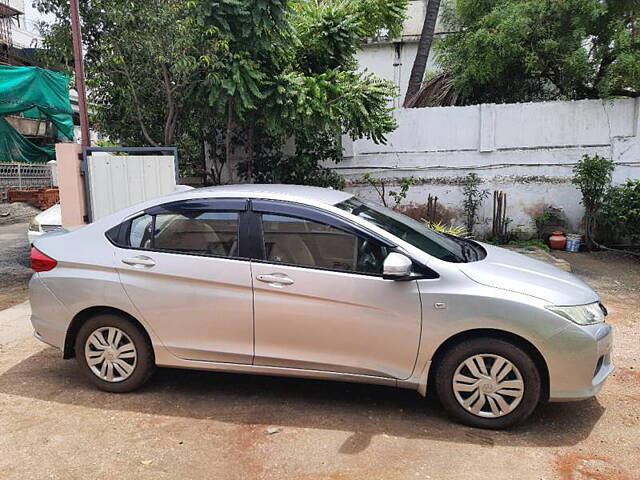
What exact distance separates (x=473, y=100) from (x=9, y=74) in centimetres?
1111

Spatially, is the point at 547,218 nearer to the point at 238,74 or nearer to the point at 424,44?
the point at 424,44

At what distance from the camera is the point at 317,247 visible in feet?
11.8

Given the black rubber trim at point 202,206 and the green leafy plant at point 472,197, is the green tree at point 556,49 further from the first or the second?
the black rubber trim at point 202,206

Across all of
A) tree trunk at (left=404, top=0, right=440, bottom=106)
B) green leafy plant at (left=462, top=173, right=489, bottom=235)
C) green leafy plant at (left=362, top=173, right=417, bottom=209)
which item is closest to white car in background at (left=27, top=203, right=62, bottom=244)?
green leafy plant at (left=362, top=173, right=417, bottom=209)

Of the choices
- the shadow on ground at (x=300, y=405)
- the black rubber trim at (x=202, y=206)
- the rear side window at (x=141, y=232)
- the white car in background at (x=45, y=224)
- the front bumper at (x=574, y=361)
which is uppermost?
the black rubber trim at (x=202, y=206)

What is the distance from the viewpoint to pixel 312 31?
8.98 metres

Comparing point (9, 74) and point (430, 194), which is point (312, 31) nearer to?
point (430, 194)

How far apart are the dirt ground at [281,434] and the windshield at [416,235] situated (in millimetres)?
1114

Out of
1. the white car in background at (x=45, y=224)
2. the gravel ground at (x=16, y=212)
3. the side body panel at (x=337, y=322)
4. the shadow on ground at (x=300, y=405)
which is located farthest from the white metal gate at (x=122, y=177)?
the gravel ground at (x=16, y=212)

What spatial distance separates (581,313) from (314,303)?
1.71 metres

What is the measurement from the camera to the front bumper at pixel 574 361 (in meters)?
3.20

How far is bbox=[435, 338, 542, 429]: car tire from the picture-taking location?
3262 mm

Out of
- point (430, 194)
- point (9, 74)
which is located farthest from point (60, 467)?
point (9, 74)

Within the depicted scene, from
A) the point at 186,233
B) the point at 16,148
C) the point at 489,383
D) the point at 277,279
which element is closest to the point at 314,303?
the point at 277,279
